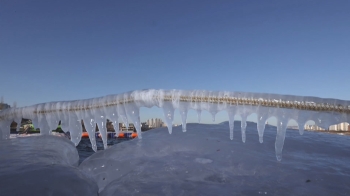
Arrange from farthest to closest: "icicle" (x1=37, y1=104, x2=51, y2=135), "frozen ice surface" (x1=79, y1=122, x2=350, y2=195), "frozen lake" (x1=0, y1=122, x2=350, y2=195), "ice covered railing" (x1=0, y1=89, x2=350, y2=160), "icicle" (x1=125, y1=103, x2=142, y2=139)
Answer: "icicle" (x1=37, y1=104, x2=51, y2=135) < "icicle" (x1=125, y1=103, x2=142, y2=139) < "frozen ice surface" (x1=79, y1=122, x2=350, y2=195) < "ice covered railing" (x1=0, y1=89, x2=350, y2=160) < "frozen lake" (x1=0, y1=122, x2=350, y2=195)

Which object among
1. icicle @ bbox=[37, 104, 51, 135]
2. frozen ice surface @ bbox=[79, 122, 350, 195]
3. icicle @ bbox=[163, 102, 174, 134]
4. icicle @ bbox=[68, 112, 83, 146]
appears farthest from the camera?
icicle @ bbox=[37, 104, 51, 135]

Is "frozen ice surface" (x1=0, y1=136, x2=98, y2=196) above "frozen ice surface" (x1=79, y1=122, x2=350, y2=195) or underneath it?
above

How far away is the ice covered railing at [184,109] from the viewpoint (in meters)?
3.45

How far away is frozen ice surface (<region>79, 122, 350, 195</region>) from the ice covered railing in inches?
25.4

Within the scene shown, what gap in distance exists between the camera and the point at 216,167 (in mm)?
4863

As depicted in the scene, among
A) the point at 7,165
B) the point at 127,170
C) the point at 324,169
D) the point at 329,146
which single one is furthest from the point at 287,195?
the point at 329,146

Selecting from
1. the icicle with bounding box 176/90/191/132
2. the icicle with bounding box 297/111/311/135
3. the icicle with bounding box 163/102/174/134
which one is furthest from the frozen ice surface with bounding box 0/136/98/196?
the icicle with bounding box 297/111/311/135

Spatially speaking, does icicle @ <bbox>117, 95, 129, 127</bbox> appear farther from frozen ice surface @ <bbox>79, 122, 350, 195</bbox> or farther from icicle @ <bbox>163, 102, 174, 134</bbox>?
frozen ice surface @ <bbox>79, 122, 350, 195</bbox>

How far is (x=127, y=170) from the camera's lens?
194 inches

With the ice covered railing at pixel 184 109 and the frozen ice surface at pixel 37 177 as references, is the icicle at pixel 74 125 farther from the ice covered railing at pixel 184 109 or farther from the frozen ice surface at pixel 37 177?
the frozen ice surface at pixel 37 177

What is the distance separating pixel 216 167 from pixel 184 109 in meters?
→ 1.46

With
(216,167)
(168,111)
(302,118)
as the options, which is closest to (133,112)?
(168,111)

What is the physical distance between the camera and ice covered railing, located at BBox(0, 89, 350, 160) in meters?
3.45

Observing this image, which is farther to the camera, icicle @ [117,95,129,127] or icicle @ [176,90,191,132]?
icicle @ [117,95,129,127]
